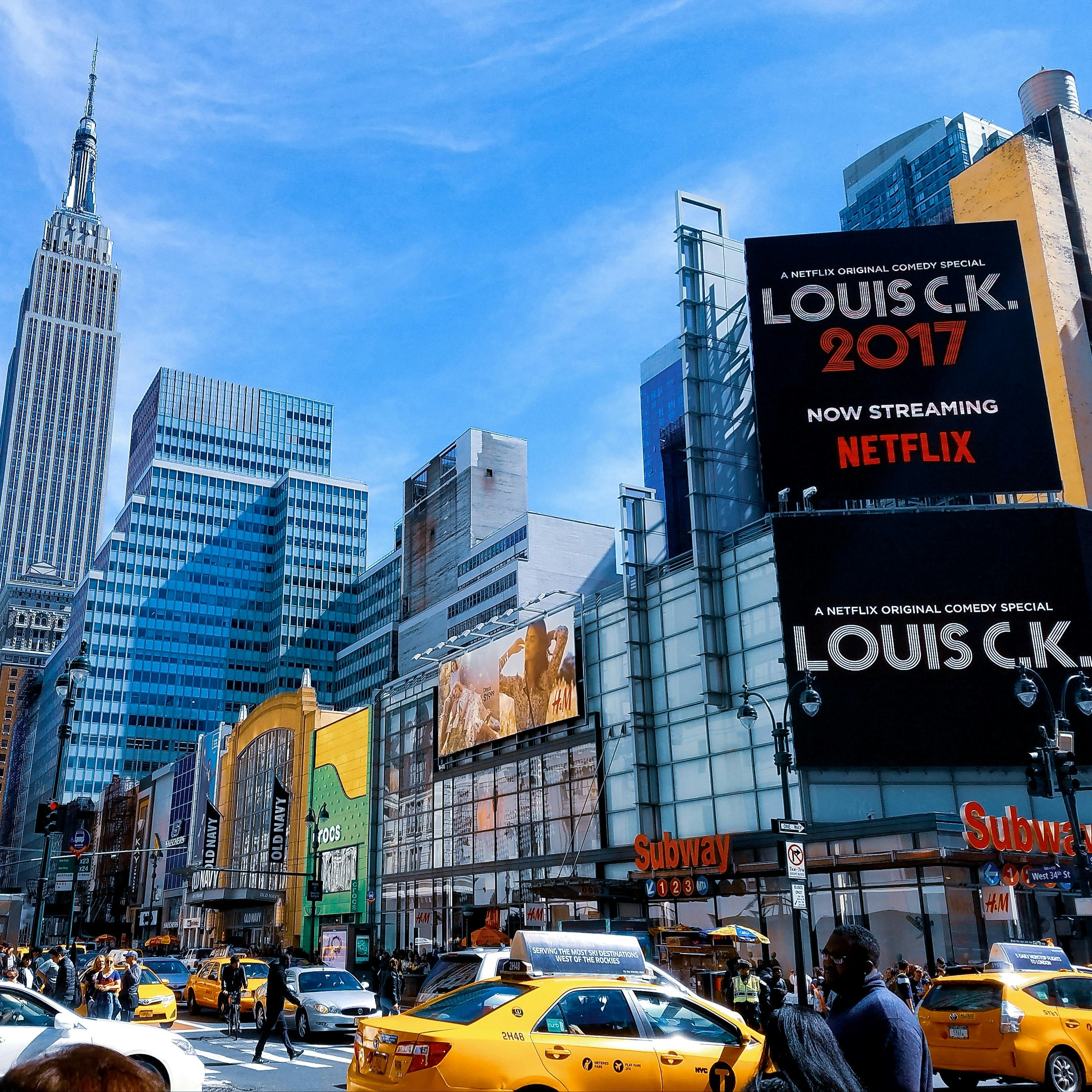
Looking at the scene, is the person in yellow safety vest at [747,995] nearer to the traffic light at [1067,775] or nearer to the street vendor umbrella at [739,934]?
the traffic light at [1067,775]

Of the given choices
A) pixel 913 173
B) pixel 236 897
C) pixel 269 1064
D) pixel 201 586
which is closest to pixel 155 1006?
pixel 269 1064

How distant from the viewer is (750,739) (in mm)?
38812

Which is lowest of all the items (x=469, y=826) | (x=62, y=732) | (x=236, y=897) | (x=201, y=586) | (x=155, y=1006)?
(x=155, y=1006)

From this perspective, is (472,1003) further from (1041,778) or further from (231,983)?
(231,983)

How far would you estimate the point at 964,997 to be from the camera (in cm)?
1489

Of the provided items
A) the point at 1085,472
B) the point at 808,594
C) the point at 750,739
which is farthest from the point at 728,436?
the point at 1085,472

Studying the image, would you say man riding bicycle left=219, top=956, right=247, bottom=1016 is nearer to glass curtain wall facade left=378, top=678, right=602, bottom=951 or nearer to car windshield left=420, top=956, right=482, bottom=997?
car windshield left=420, top=956, right=482, bottom=997

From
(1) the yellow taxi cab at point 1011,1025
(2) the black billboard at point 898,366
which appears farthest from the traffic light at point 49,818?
(2) the black billboard at point 898,366

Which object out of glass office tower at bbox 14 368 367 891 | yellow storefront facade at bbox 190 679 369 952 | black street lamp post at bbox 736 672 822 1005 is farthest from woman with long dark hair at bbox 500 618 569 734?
glass office tower at bbox 14 368 367 891

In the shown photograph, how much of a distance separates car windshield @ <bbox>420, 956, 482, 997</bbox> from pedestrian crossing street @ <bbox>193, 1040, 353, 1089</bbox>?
1.73 meters

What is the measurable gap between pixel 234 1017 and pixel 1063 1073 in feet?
62.9

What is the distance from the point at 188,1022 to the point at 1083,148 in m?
60.3

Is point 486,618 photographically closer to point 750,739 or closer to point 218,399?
point 750,739

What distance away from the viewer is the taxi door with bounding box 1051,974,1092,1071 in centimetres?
1452
